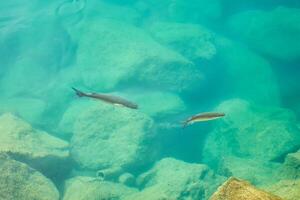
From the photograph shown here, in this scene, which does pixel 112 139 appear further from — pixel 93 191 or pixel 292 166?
pixel 292 166

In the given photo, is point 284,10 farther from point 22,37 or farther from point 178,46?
point 22,37

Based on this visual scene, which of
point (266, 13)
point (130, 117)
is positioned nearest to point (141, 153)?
point (130, 117)

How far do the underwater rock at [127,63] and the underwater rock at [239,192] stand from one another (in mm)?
9894

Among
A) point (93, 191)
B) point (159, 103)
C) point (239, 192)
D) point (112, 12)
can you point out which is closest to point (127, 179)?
point (93, 191)

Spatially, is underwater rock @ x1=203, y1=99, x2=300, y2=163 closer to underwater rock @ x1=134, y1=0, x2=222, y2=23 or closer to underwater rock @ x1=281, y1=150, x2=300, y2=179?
underwater rock @ x1=281, y1=150, x2=300, y2=179

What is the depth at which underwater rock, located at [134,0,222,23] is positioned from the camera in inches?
722

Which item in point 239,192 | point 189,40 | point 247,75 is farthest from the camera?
point 247,75

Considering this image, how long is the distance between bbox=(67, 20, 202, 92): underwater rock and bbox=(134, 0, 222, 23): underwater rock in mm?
4200

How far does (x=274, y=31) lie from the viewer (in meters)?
15.5

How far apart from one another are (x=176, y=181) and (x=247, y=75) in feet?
27.1

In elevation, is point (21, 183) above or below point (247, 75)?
above

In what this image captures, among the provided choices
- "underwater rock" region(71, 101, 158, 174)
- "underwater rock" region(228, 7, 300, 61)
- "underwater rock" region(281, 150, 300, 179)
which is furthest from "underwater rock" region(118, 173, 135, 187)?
"underwater rock" region(228, 7, 300, 61)

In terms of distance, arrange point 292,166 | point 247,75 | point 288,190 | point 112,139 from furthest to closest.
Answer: point 247,75 < point 112,139 < point 292,166 < point 288,190

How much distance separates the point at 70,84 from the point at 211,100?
5.58 metres
